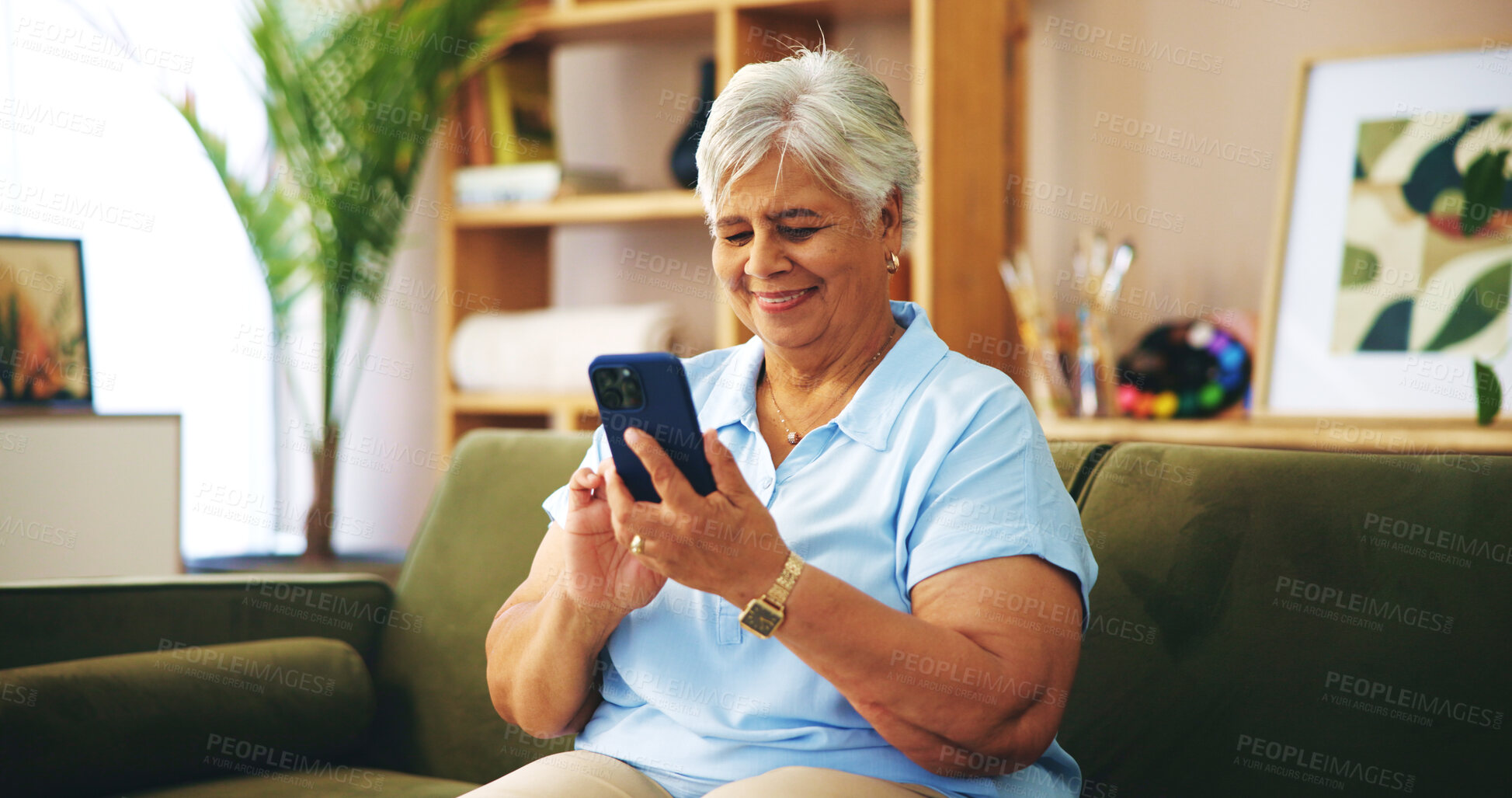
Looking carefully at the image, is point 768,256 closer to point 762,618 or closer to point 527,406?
point 762,618

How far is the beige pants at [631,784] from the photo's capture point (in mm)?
973

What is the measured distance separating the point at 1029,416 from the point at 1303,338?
1138mm

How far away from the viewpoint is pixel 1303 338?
6.48ft

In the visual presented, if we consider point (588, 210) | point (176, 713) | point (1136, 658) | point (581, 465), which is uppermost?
point (588, 210)

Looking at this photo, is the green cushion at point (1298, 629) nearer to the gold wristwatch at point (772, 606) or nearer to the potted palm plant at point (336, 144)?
the gold wristwatch at point (772, 606)

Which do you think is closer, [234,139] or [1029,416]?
[1029,416]

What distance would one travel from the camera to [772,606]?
92 centimetres

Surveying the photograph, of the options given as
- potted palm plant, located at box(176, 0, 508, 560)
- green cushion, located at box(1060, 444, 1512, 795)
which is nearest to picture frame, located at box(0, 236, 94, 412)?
potted palm plant, located at box(176, 0, 508, 560)

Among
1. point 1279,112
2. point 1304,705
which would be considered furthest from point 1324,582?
point 1279,112

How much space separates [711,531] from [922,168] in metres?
1.40

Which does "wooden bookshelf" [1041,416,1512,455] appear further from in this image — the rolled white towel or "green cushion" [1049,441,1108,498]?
the rolled white towel

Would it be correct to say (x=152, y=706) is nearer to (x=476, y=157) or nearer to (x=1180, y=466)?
(x=1180, y=466)

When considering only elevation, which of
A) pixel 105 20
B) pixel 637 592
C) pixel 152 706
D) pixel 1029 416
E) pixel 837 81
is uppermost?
pixel 105 20

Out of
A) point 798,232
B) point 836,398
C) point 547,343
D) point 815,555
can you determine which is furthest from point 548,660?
point 547,343
